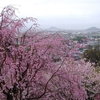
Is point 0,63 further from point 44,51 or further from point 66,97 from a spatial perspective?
point 66,97

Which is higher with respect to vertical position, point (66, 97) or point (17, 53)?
point (17, 53)

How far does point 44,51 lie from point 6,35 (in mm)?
968

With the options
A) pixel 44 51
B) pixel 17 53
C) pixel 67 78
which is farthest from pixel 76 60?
pixel 17 53

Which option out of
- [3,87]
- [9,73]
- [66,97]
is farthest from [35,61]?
[66,97]

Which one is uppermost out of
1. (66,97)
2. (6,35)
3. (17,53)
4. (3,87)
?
(6,35)

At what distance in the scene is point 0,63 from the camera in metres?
5.28

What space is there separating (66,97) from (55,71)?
7.79 ft

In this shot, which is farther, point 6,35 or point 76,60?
point 76,60

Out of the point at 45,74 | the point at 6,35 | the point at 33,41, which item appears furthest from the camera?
the point at 45,74

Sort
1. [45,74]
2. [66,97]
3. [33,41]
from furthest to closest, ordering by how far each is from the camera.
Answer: [66,97]
[45,74]
[33,41]

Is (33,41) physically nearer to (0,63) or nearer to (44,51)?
(44,51)

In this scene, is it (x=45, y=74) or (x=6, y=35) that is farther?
(x=45, y=74)

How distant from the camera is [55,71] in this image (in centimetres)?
564

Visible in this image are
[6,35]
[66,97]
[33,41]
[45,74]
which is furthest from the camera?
[66,97]
